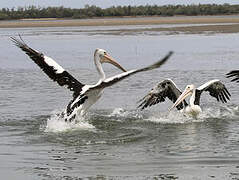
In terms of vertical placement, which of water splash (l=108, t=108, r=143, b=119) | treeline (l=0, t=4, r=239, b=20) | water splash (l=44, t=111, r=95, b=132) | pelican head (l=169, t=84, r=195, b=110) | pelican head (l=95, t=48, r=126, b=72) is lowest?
treeline (l=0, t=4, r=239, b=20)

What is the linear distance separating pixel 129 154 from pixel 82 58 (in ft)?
43.7

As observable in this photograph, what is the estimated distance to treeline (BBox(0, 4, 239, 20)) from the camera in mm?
66688

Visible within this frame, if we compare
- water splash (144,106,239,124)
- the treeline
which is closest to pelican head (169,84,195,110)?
water splash (144,106,239,124)

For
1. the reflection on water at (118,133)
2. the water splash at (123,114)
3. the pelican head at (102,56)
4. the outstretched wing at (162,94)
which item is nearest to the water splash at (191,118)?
the reflection on water at (118,133)

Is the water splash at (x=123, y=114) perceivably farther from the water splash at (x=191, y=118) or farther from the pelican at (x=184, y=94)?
the pelican at (x=184, y=94)

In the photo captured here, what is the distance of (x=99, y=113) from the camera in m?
11.8

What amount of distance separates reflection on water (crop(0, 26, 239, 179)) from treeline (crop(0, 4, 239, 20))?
48.7 metres

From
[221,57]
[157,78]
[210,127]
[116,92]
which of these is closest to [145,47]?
[221,57]

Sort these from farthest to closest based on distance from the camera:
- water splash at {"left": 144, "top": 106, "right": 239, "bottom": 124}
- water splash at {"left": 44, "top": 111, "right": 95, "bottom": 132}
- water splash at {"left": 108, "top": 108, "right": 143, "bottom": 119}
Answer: water splash at {"left": 108, "top": 108, "right": 143, "bottom": 119} → water splash at {"left": 144, "top": 106, "right": 239, "bottom": 124} → water splash at {"left": 44, "top": 111, "right": 95, "bottom": 132}

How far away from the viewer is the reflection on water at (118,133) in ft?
25.1

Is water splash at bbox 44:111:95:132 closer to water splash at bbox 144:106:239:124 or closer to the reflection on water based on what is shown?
the reflection on water

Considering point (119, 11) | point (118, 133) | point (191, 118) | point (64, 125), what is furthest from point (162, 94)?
point (119, 11)

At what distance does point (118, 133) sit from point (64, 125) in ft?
2.66

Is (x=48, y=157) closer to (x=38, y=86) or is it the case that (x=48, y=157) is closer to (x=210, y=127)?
(x=210, y=127)
